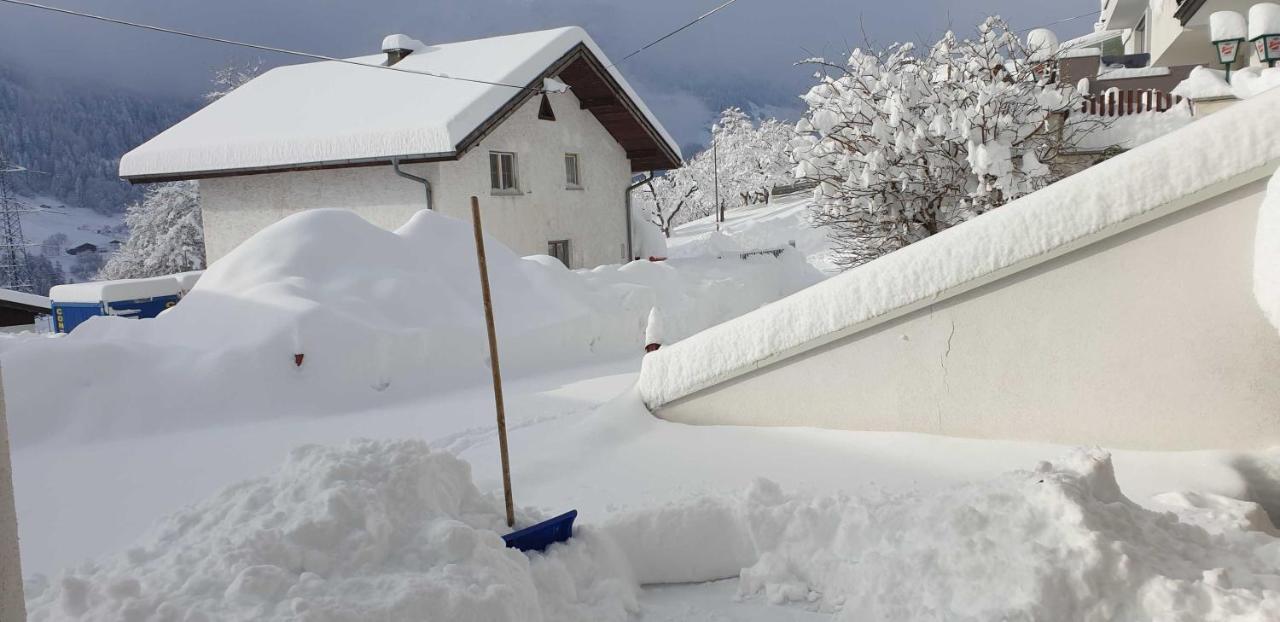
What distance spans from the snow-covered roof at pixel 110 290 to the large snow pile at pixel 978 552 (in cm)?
1158

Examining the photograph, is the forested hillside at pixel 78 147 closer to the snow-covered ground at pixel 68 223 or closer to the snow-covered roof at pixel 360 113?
the snow-covered ground at pixel 68 223

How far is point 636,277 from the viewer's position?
42.6ft

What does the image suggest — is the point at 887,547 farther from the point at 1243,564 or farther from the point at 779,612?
the point at 1243,564

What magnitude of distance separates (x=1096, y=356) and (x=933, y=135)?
4745mm

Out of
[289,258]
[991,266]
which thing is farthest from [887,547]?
[289,258]

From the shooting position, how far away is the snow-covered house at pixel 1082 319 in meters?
4.12

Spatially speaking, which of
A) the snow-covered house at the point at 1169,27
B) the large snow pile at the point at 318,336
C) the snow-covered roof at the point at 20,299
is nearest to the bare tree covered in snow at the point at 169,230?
the snow-covered roof at the point at 20,299

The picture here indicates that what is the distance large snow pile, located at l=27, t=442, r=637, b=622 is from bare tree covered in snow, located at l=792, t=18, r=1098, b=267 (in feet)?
21.3

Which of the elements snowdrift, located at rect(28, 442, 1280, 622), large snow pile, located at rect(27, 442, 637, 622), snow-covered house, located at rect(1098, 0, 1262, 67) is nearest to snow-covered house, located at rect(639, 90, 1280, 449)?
snowdrift, located at rect(28, 442, 1280, 622)

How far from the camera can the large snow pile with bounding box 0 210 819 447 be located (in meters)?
6.75

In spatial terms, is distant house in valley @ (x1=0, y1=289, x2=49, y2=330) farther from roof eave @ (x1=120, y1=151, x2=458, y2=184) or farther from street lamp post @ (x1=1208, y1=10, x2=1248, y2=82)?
street lamp post @ (x1=1208, y1=10, x2=1248, y2=82)

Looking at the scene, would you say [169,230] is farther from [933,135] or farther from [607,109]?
[933,135]

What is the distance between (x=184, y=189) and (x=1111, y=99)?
113 feet

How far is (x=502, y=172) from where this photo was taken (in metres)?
14.4
